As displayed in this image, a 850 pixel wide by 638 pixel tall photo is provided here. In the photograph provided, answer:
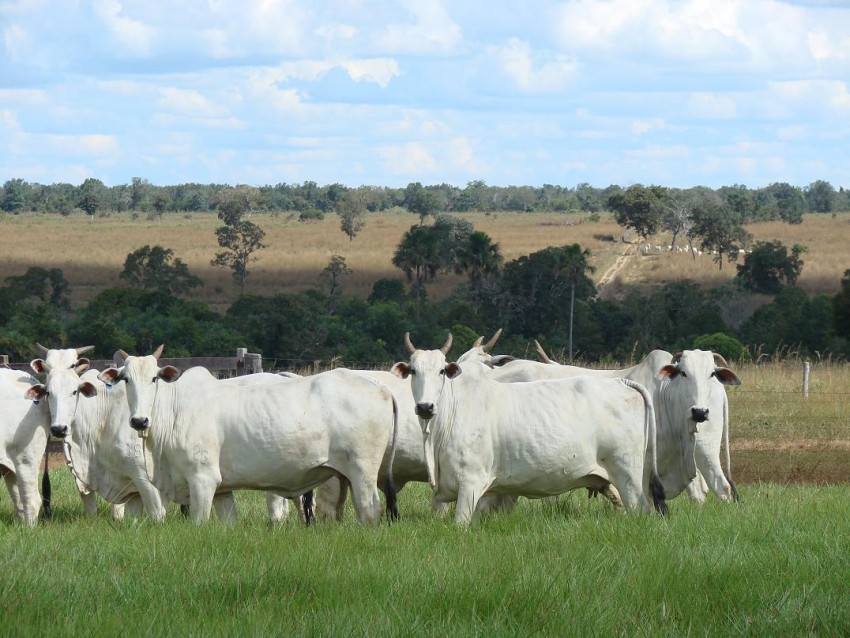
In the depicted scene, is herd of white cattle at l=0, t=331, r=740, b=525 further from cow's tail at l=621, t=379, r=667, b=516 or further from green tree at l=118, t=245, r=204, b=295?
green tree at l=118, t=245, r=204, b=295

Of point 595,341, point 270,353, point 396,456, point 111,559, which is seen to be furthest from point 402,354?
point 111,559

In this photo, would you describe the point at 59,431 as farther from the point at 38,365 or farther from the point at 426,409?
the point at 426,409

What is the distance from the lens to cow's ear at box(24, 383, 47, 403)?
10875 mm

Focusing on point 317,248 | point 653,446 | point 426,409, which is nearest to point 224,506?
point 426,409

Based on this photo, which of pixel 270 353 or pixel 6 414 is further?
pixel 270 353

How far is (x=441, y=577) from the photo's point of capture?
25.8 ft

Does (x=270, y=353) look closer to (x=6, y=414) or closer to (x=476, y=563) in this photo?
(x=6, y=414)

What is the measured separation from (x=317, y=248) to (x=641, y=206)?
67.7 ft

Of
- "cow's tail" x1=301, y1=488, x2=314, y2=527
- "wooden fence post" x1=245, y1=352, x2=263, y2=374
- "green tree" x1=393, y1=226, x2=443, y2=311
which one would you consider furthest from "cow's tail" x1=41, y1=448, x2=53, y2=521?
"green tree" x1=393, y1=226, x2=443, y2=311

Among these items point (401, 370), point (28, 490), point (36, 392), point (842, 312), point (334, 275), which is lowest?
point (334, 275)

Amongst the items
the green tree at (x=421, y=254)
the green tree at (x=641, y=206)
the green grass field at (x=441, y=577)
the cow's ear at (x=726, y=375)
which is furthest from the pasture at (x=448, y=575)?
the green tree at (x=641, y=206)

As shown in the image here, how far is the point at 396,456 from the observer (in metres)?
11.2

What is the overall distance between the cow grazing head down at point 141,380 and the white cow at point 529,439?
6.77ft

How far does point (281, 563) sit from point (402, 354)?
29.1 metres
